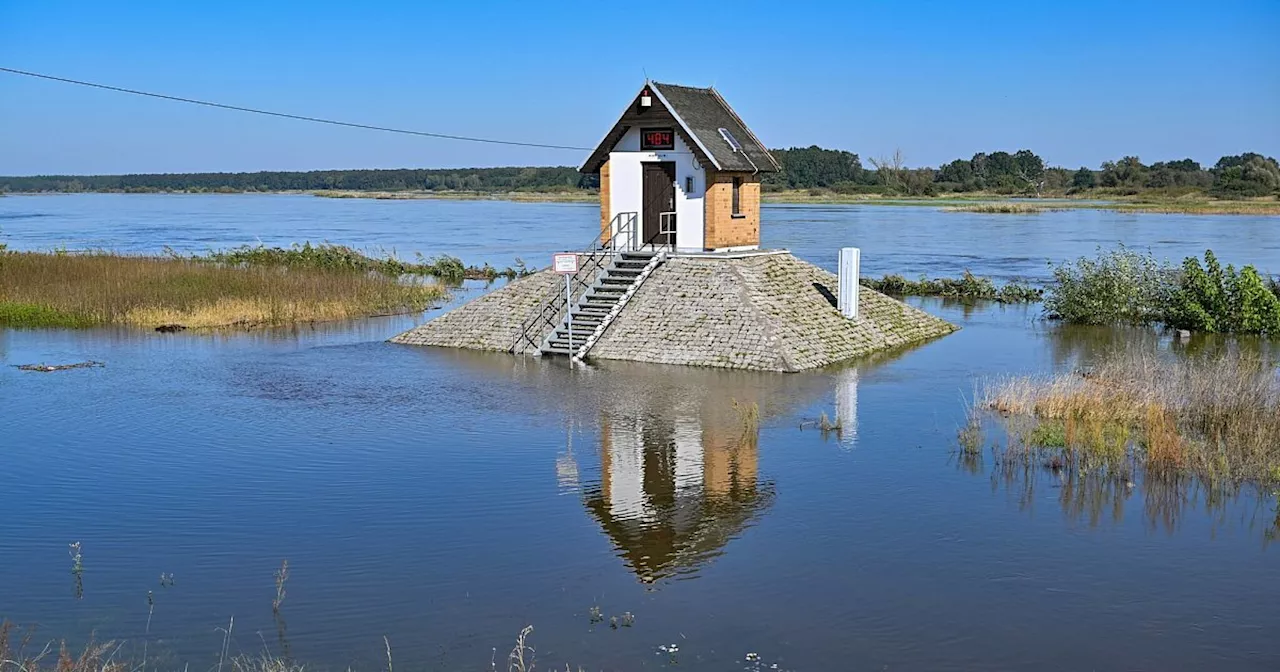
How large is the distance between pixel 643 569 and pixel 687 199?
17.5m

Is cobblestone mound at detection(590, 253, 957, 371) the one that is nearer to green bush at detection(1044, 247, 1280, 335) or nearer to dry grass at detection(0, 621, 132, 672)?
green bush at detection(1044, 247, 1280, 335)

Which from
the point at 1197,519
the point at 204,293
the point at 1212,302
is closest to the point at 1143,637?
the point at 1197,519

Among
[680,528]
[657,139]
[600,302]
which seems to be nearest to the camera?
[680,528]

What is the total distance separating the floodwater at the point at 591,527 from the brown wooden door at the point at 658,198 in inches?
200

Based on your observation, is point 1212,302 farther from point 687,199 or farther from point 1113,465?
point 1113,465

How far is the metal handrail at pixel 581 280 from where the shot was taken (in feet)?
94.7

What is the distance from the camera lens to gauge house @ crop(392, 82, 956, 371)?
2739 cm

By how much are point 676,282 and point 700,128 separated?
164 inches

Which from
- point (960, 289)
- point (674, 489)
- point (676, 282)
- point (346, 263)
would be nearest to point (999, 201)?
point (960, 289)

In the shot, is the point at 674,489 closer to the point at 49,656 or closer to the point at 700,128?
the point at 49,656

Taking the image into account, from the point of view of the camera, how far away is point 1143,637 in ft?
38.2

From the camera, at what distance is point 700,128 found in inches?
1195

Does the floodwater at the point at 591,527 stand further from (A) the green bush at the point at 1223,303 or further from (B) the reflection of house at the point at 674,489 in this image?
(A) the green bush at the point at 1223,303

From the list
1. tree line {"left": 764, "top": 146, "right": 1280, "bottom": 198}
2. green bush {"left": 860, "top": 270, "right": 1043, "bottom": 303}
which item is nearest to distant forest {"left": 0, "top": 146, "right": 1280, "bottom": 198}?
tree line {"left": 764, "top": 146, "right": 1280, "bottom": 198}
